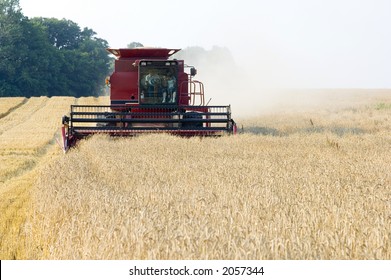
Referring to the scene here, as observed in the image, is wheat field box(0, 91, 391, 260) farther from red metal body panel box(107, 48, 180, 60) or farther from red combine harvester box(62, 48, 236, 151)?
red metal body panel box(107, 48, 180, 60)

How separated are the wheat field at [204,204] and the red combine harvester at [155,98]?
2.85 meters

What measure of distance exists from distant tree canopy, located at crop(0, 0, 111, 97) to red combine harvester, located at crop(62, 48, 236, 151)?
41.4m

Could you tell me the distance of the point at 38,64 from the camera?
205 feet

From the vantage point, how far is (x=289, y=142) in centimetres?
1434

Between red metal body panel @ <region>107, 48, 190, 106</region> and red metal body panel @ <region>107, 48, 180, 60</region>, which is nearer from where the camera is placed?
red metal body panel @ <region>107, 48, 190, 106</region>

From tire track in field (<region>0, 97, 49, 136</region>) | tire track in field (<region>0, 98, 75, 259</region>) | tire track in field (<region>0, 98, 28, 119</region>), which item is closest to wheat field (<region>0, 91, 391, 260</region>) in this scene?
tire track in field (<region>0, 98, 75, 259</region>)

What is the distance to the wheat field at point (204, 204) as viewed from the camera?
14.4 feet

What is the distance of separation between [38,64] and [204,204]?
2316 inches

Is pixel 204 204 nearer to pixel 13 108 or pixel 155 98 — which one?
pixel 155 98

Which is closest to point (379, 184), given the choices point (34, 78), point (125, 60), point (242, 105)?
point (125, 60)

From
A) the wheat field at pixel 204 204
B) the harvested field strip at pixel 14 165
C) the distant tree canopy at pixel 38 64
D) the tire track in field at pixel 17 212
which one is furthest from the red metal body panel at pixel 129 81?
the distant tree canopy at pixel 38 64

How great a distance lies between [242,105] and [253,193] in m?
36.0

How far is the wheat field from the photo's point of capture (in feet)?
14.4

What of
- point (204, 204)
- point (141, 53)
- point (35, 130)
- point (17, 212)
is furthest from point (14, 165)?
point (35, 130)
